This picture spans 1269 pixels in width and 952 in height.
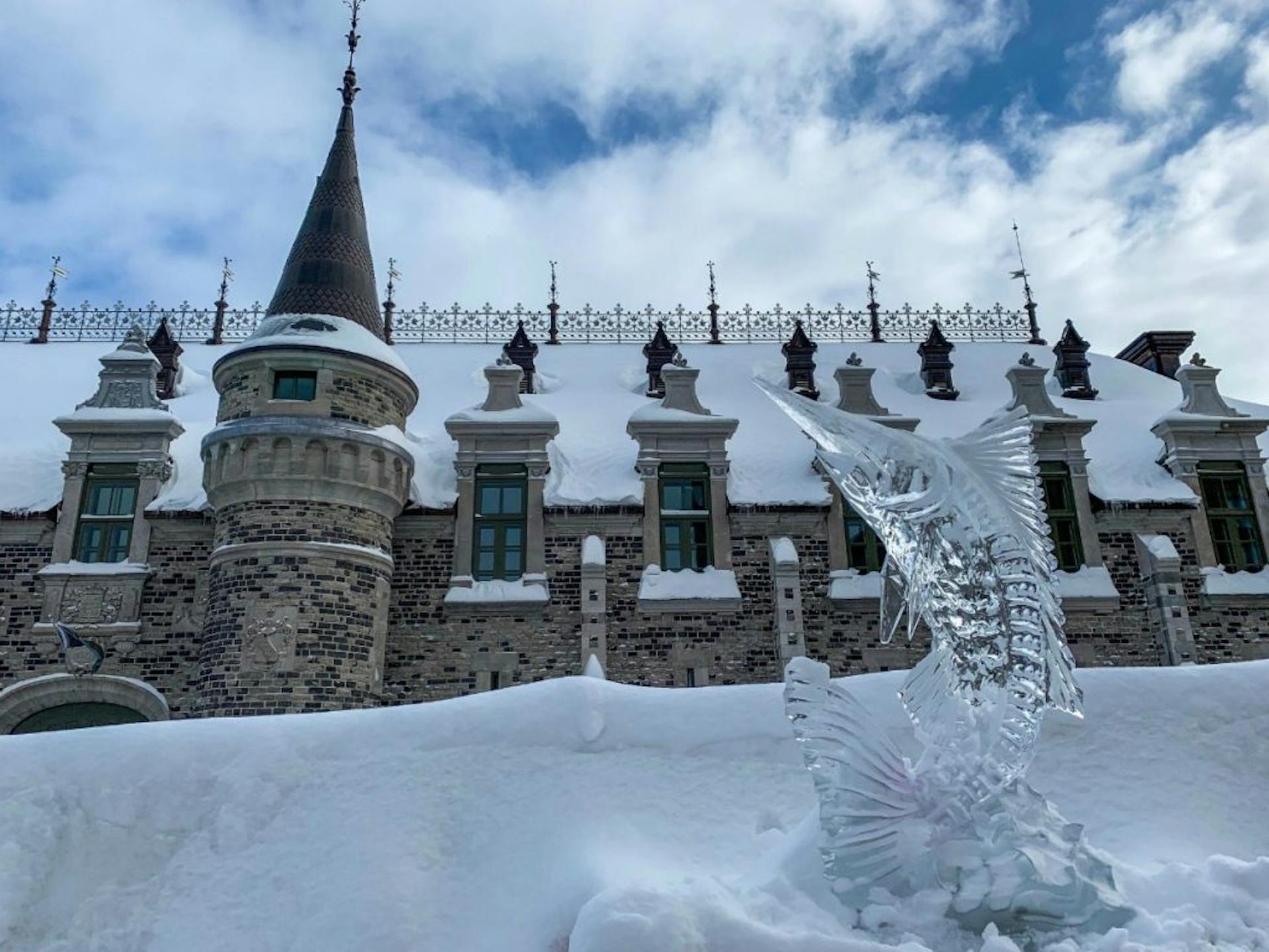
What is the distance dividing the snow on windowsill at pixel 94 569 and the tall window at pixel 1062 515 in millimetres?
13601

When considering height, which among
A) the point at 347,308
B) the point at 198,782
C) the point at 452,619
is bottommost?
the point at 198,782

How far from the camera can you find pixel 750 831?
662cm

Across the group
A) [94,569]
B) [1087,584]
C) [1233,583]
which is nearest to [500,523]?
[94,569]

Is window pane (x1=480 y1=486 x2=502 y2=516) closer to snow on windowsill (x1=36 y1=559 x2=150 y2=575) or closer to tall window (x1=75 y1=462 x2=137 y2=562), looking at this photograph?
snow on windowsill (x1=36 y1=559 x2=150 y2=575)

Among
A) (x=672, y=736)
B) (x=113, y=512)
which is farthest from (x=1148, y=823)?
(x=113, y=512)

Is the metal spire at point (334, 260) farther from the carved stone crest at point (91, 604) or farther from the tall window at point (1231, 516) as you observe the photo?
the tall window at point (1231, 516)

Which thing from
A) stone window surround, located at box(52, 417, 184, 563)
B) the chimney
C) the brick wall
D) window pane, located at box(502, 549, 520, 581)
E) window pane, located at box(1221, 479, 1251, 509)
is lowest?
window pane, located at box(502, 549, 520, 581)

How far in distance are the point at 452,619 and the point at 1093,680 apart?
30.7 feet

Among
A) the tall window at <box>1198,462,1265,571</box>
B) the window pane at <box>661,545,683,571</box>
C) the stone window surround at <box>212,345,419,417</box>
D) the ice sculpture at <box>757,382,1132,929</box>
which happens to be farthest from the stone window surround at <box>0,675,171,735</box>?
the tall window at <box>1198,462,1265,571</box>

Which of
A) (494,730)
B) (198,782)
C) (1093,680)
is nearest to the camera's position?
(198,782)

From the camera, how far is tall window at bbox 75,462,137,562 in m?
14.9

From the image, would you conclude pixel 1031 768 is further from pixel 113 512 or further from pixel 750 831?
pixel 113 512

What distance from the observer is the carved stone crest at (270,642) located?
12922 mm

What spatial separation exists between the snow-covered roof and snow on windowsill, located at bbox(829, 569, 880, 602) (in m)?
1.17
